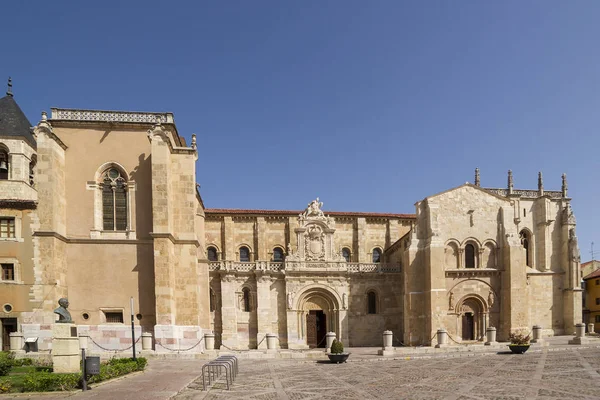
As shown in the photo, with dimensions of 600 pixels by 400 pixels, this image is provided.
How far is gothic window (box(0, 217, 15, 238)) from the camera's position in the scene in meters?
20.6

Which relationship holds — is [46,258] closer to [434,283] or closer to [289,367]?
[289,367]

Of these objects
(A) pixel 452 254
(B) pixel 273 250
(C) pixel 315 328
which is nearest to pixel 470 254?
(A) pixel 452 254

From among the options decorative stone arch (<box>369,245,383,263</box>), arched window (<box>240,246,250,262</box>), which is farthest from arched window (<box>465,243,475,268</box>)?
arched window (<box>240,246,250,262</box>)

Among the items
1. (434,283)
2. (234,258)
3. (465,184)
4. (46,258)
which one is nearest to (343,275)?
(434,283)

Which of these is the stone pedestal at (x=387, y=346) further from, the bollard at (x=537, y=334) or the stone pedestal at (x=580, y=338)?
the stone pedestal at (x=580, y=338)

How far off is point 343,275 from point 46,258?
747 inches

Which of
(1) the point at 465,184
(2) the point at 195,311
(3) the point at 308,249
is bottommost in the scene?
(2) the point at 195,311

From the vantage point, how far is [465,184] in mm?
28891

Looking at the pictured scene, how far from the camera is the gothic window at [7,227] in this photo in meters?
20.6

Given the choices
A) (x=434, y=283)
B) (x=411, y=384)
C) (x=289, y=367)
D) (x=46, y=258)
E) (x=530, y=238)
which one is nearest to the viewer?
(x=411, y=384)

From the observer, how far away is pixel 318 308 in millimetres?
→ 29500

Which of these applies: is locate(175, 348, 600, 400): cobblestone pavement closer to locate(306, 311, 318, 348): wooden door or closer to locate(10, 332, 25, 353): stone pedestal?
locate(306, 311, 318, 348): wooden door

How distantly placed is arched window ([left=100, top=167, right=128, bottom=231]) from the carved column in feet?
34.3

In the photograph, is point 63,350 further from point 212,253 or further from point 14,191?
point 212,253
